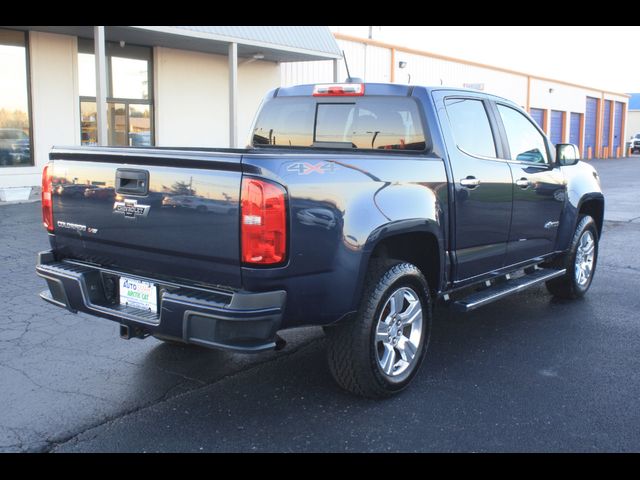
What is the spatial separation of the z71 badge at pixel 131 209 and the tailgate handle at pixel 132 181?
2.5 inches

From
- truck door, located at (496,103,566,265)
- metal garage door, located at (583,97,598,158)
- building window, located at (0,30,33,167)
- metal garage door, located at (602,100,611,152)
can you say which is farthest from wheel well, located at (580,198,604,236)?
metal garage door, located at (602,100,611,152)

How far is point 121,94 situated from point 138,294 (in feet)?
46.7

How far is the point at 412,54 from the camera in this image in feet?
86.3

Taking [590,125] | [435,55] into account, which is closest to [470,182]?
[435,55]

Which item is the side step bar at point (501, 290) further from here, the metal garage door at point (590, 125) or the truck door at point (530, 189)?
the metal garage door at point (590, 125)

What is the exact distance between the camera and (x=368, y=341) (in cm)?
392

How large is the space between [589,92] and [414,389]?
45.0 metres

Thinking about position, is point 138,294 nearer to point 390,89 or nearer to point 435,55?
point 390,89

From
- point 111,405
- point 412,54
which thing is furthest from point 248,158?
point 412,54

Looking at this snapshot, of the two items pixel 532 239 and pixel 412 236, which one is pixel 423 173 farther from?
pixel 532 239

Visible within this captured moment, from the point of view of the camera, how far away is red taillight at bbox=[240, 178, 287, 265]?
3318 millimetres

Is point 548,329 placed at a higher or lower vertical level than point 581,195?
lower

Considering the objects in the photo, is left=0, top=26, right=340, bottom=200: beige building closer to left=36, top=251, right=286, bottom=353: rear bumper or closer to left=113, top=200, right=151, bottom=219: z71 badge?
left=113, top=200, right=151, bottom=219: z71 badge

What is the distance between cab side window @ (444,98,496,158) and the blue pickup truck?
0.02 metres
